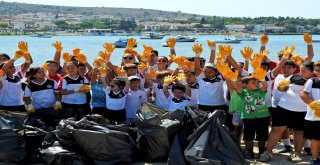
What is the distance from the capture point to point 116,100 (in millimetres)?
7484

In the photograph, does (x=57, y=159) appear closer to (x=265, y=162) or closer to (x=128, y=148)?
(x=128, y=148)

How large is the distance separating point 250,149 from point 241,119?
18.1 inches

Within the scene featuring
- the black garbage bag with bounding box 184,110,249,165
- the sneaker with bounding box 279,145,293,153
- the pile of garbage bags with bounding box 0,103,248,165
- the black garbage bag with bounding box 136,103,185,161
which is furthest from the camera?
the sneaker with bounding box 279,145,293,153

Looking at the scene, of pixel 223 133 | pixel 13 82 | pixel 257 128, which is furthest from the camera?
pixel 13 82

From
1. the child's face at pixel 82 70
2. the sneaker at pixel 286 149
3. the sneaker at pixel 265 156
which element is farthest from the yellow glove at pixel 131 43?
the sneaker at pixel 265 156

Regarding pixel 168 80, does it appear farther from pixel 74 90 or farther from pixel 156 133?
pixel 74 90

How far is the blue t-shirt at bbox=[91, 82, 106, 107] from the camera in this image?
775 cm

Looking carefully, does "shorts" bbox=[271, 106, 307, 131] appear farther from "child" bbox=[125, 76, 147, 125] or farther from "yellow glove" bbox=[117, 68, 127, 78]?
"yellow glove" bbox=[117, 68, 127, 78]

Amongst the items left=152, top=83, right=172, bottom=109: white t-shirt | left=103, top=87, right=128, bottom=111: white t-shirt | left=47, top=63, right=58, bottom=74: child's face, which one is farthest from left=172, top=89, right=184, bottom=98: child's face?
left=47, top=63, right=58, bottom=74: child's face

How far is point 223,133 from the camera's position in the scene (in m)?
6.36

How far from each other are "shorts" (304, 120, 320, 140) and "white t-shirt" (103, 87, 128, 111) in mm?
2615

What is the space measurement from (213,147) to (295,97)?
1.43 metres

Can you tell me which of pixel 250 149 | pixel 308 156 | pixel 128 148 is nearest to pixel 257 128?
pixel 250 149

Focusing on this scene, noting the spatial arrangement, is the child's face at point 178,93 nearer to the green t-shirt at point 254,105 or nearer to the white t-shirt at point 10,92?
the green t-shirt at point 254,105
